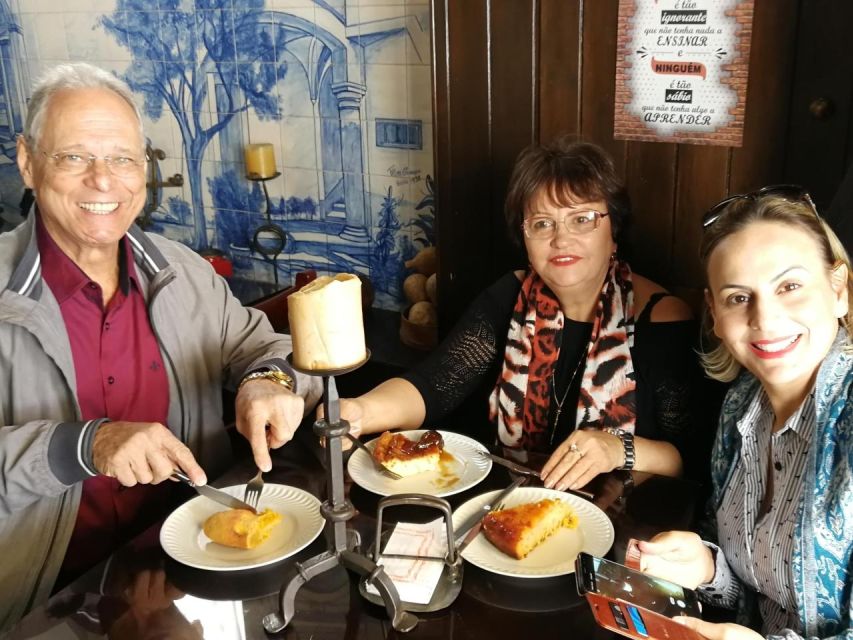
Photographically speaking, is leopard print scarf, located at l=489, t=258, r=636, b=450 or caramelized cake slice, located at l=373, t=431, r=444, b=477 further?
leopard print scarf, located at l=489, t=258, r=636, b=450

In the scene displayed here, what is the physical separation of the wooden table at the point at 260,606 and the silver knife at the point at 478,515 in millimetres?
76

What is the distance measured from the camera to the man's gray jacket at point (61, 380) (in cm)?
150

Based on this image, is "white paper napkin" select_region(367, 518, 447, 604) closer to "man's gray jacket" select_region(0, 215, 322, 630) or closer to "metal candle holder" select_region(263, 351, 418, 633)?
"metal candle holder" select_region(263, 351, 418, 633)

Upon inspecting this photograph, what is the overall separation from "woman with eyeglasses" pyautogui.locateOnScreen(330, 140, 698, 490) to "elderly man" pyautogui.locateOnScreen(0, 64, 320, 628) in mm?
396

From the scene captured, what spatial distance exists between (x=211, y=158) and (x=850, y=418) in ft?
9.38

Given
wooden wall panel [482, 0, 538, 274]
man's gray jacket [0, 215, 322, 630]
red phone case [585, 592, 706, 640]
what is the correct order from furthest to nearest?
wooden wall panel [482, 0, 538, 274] < man's gray jacket [0, 215, 322, 630] < red phone case [585, 592, 706, 640]

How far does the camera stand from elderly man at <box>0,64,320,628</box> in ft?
5.06

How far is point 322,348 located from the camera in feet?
3.41

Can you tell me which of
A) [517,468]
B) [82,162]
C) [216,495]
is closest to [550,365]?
[517,468]

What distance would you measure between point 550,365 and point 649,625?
1.06 metres

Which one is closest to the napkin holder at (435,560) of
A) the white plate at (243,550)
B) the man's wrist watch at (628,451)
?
the white plate at (243,550)

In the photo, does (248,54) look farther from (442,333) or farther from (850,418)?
(850,418)

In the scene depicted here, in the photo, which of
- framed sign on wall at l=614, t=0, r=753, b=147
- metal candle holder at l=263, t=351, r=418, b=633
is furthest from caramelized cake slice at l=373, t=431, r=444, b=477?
framed sign on wall at l=614, t=0, r=753, b=147

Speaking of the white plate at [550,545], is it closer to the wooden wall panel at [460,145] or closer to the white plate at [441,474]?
the white plate at [441,474]
